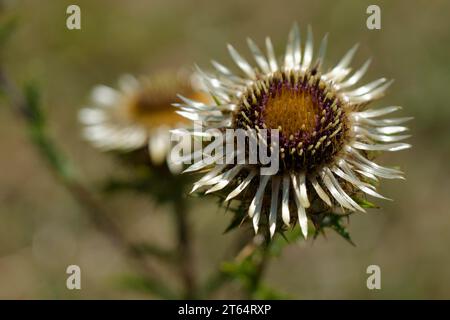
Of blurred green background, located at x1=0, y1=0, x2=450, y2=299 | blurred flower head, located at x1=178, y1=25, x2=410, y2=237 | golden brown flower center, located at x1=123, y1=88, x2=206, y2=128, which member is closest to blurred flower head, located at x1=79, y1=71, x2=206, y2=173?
golden brown flower center, located at x1=123, y1=88, x2=206, y2=128

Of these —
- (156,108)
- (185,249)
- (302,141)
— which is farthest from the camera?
(156,108)

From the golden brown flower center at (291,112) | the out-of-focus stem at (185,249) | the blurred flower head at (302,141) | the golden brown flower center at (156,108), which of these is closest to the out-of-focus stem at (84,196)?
the out-of-focus stem at (185,249)

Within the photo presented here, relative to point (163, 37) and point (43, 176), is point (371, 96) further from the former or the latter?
point (163, 37)

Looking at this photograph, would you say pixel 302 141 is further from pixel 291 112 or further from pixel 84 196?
pixel 84 196

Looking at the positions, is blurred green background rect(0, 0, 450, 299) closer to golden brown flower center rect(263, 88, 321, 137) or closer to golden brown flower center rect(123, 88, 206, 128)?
golden brown flower center rect(123, 88, 206, 128)

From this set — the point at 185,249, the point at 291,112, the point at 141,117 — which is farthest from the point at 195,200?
the point at 291,112

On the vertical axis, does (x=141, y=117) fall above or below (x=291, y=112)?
above
